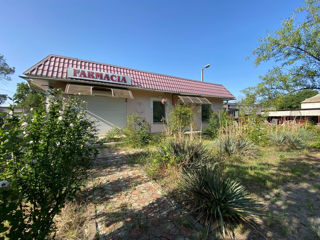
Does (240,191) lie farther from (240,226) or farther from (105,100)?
(105,100)

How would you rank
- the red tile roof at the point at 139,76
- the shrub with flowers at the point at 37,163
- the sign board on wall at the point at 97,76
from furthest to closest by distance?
1. the sign board on wall at the point at 97,76
2. the red tile roof at the point at 139,76
3. the shrub with flowers at the point at 37,163

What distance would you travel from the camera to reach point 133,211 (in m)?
2.13

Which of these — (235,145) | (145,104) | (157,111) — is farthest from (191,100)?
(235,145)

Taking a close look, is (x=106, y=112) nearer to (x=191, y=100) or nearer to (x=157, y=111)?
(x=157, y=111)

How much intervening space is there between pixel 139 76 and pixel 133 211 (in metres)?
7.76

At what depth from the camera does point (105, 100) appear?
7.29 meters

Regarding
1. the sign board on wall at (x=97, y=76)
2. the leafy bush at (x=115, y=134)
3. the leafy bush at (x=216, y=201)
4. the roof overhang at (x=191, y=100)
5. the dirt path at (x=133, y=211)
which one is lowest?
the dirt path at (x=133, y=211)

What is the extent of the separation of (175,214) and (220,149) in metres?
3.44

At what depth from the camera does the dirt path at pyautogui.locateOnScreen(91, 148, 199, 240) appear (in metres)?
1.71

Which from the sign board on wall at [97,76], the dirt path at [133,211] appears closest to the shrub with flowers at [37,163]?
the dirt path at [133,211]

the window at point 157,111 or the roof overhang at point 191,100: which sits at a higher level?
the roof overhang at point 191,100

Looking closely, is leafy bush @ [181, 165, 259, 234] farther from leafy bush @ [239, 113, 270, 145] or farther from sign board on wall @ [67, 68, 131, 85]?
sign board on wall @ [67, 68, 131, 85]

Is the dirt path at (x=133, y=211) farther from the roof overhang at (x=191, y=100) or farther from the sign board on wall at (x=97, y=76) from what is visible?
the roof overhang at (x=191, y=100)

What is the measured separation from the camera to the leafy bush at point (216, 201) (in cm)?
189
